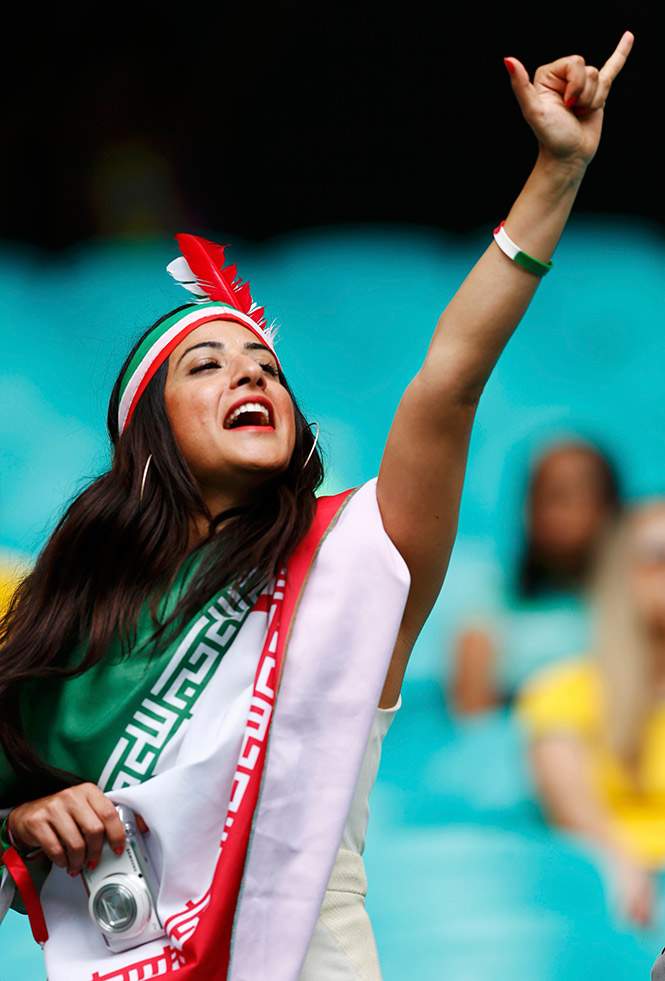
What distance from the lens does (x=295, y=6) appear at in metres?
3.47

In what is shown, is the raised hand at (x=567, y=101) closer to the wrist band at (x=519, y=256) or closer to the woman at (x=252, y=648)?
the woman at (x=252, y=648)

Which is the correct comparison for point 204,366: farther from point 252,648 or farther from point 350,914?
point 350,914

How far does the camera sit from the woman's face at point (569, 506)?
10.8 ft

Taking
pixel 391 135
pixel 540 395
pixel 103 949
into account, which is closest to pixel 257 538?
pixel 103 949

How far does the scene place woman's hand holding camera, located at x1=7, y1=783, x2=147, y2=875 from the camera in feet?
4.52

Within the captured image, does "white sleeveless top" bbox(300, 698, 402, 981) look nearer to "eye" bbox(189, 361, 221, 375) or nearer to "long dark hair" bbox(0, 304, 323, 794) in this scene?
"long dark hair" bbox(0, 304, 323, 794)

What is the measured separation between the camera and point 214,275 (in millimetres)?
2012

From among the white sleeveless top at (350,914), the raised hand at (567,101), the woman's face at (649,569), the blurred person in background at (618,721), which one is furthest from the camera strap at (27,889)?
the woman's face at (649,569)

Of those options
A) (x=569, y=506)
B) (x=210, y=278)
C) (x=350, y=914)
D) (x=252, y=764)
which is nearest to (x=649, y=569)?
(x=569, y=506)

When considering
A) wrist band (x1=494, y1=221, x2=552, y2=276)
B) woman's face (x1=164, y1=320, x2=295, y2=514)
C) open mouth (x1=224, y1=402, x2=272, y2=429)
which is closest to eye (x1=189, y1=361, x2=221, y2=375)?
woman's face (x1=164, y1=320, x2=295, y2=514)

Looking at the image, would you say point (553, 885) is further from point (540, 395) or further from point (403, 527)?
point (403, 527)

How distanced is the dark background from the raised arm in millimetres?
2201

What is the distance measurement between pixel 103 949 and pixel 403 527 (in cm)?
67

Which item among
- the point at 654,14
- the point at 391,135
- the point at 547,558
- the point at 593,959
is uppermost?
the point at 654,14
